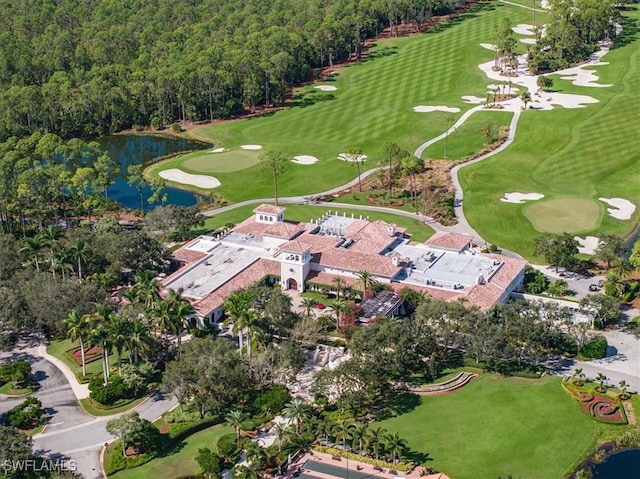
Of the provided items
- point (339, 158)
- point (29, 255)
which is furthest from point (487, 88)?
point (29, 255)

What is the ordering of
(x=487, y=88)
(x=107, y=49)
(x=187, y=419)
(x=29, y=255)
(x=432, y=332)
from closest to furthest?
(x=187, y=419) < (x=432, y=332) < (x=29, y=255) < (x=487, y=88) < (x=107, y=49)

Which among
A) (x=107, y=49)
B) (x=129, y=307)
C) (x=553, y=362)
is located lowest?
(x=553, y=362)

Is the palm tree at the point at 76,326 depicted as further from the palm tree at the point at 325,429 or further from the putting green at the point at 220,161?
the putting green at the point at 220,161

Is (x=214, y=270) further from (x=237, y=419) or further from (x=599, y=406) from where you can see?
(x=599, y=406)

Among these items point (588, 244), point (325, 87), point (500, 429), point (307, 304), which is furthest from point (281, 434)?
point (325, 87)

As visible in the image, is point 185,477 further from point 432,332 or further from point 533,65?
point 533,65

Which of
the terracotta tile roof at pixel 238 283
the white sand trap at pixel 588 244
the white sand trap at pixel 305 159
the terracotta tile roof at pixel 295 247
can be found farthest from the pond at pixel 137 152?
the white sand trap at pixel 588 244

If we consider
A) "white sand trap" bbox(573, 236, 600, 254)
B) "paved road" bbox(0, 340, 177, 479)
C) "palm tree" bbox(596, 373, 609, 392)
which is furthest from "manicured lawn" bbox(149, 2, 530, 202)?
"palm tree" bbox(596, 373, 609, 392)
